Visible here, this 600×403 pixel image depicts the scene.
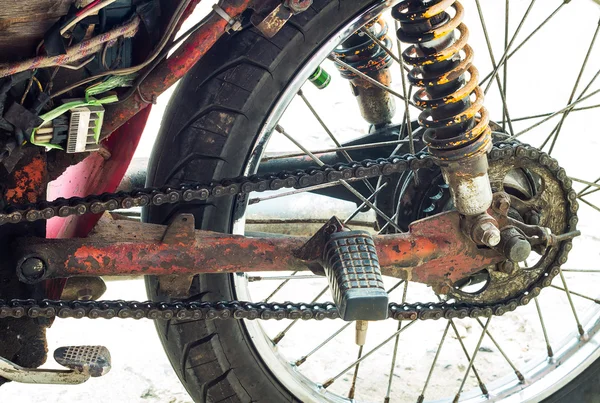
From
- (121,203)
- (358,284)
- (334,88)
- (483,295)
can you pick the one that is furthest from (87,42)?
(334,88)

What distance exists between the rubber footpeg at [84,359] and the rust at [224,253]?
19 cm

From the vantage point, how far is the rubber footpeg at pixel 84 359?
1835mm

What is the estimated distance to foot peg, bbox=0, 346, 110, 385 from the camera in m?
1.82

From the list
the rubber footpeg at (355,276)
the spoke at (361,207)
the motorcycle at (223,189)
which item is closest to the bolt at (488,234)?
the motorcycle at (223,189)

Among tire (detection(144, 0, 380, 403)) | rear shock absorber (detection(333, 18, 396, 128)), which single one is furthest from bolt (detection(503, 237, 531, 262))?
rear shock absorber (detection(333, 18, 396, 128))

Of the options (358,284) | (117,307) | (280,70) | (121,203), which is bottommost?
(358,284)

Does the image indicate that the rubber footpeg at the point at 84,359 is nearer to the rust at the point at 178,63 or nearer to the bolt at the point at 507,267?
the rust at the point at 178,63

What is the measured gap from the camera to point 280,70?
70.6 inches

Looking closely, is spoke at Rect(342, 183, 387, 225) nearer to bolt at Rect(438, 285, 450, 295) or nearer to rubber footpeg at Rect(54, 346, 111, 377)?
bolt at Rect(438, 285, 450, 295)

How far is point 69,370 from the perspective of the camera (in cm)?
184

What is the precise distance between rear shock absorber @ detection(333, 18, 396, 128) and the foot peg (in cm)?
99

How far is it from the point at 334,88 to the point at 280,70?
9.48 feet

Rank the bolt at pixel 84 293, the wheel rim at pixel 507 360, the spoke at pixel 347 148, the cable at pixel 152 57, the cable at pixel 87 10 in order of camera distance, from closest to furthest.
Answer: the cable at pixel 87 10 < the cable at pixel 152 57 < the wheel rim at pixel 507 360 < the bolt at pixel 84 293 < the spoke at pixel 347 148

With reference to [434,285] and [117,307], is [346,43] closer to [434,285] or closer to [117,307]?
[434,285]
